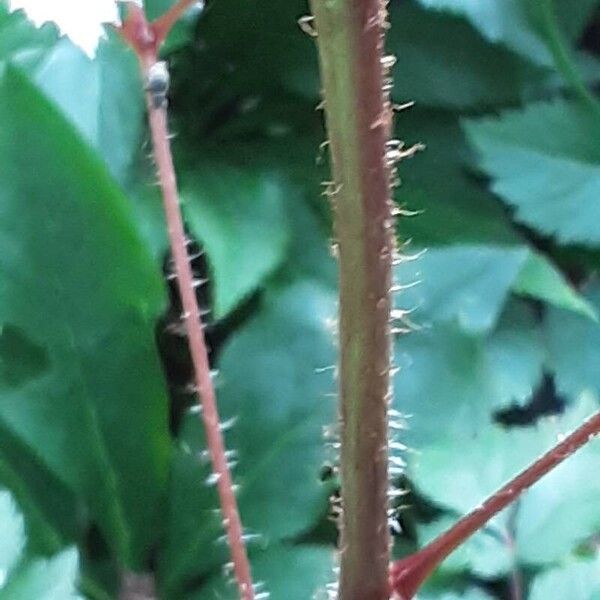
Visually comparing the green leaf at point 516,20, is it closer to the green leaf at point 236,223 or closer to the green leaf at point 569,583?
the green leaf at point 236,223

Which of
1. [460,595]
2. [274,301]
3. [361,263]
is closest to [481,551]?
[460,595]

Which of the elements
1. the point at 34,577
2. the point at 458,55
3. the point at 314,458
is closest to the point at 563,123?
the point at 458,55

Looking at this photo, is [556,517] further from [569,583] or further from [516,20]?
[516,20]


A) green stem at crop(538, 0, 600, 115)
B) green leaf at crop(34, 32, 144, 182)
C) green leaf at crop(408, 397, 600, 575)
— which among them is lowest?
green leaf at crop(408, 397, 600, 575)

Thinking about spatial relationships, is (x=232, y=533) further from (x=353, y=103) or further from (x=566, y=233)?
(x=566, y=233)

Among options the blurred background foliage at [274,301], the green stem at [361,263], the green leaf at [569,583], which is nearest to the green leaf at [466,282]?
the blurred background foliage at [274,301]

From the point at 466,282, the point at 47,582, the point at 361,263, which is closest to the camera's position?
the point at 361,263

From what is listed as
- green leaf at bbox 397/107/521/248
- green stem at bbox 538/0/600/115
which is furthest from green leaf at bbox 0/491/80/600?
green stem at bbox 538/0/600/115

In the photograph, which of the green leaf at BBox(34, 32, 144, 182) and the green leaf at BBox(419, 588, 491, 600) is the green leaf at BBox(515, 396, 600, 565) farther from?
the green leaf at BBox(34, 32, 144, 182)
